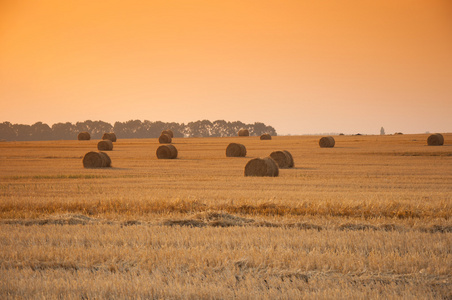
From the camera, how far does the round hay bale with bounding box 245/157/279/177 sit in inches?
866

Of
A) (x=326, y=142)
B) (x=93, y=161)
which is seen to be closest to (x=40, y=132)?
(x=326, y=142)

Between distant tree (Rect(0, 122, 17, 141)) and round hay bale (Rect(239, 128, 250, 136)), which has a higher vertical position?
distant tree (Rect(0, 122, 17, 141))

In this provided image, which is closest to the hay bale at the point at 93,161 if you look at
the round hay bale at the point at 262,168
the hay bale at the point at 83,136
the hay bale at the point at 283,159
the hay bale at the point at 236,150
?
the round hay bale at the point at 262,168

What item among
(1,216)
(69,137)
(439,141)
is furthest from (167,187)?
(69,137)

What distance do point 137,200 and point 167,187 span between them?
4.58 meters

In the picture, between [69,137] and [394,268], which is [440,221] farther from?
[69,137]

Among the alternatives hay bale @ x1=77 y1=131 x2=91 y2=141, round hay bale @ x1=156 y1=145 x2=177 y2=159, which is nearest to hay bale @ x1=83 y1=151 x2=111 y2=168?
round hay bale @ x1=156 y1=145 x2=177 y2=159

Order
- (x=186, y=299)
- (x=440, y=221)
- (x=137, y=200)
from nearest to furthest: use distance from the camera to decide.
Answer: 1. (x=186, y=299)
2. (x=440, y=221)
3. (x=137, y=200)

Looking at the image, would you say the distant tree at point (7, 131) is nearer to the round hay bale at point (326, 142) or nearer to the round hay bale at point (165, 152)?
the round hay bale at point (165, 152)

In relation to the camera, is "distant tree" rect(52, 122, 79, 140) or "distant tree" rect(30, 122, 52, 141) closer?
"distant tree" rect(30, 122, 52, 141)

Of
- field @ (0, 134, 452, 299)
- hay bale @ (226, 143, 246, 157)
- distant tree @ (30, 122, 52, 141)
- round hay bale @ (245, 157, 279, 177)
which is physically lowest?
field @ (0, 134, 452, 299)

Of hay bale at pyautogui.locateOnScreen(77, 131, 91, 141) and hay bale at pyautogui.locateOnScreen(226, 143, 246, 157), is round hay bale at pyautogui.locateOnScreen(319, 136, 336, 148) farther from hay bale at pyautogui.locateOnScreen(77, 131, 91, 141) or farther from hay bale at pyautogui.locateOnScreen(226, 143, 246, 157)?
hay bale at pyautogui.locateOnScreen(77, 131, 91, 141)

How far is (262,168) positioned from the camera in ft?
72.6

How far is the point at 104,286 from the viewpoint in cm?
529
